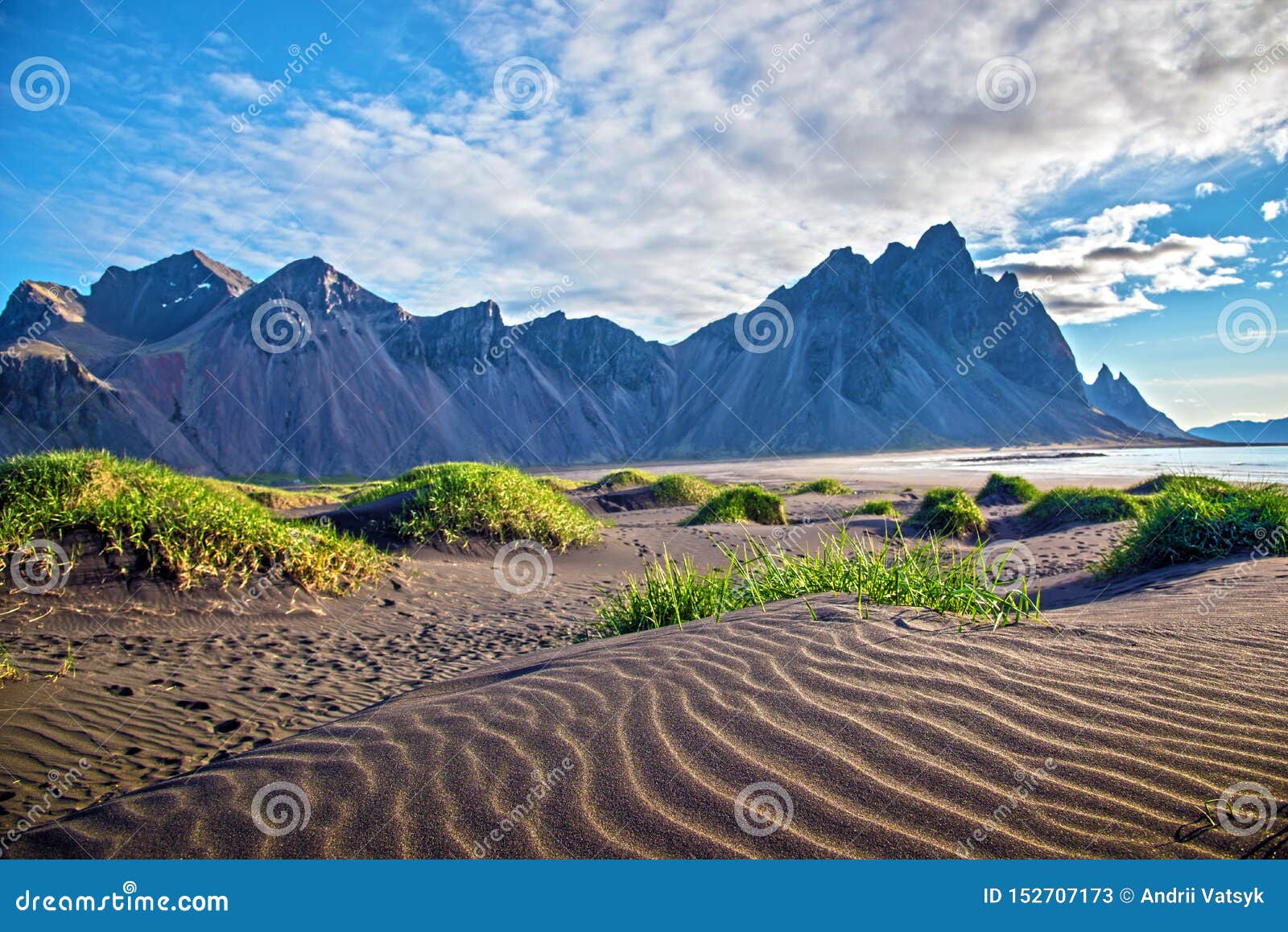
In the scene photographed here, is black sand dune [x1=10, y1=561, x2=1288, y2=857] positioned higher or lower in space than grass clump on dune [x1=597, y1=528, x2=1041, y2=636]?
lower

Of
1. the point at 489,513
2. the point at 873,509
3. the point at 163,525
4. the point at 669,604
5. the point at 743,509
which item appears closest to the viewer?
the point at 669,604

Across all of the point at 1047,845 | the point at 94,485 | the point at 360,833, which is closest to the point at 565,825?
the point at 360,833

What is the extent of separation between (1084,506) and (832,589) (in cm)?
1326

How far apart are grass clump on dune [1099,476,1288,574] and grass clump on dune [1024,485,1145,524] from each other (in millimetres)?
7125

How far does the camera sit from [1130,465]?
3931cm

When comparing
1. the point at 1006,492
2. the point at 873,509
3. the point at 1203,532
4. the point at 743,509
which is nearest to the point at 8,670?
the point at 1203,532

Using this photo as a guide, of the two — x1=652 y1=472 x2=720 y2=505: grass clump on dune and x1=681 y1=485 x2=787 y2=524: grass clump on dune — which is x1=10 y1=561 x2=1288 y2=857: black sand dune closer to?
x1=681 y1=485 x2=787 y2=524: grass clump on dune

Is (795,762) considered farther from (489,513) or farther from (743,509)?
(743,509)

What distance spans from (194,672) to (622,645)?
344 cm

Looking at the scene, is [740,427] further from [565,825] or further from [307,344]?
[565,825]

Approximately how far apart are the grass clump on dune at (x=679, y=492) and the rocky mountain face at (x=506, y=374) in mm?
62099

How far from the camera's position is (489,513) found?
36.7 ft

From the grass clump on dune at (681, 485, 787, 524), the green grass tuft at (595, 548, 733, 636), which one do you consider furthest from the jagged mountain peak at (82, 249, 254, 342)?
the green grass tuft at (595, 548, 733, 636)

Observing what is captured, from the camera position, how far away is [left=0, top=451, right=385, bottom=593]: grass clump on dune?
22.4ft
